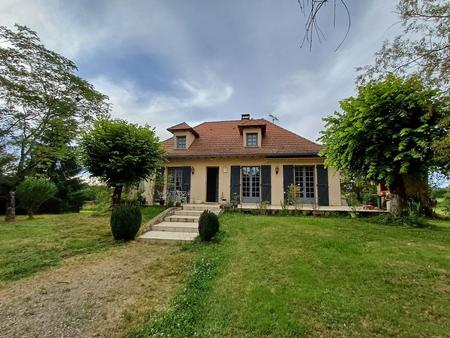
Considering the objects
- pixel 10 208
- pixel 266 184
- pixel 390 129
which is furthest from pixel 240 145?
pixel 10 208

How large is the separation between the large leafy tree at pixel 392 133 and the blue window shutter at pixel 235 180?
5.26 metres

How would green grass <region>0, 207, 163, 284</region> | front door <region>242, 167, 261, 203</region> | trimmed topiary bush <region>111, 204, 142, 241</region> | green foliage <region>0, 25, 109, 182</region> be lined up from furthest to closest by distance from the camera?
front door <region>242, 167, 261, 203</region>
green foliage <region>0, 25, 109, 182</region>
trimmed topiary bush <region>111, 204, 142, 241</region>
green grass <region>0, 207, 163, 284</region>

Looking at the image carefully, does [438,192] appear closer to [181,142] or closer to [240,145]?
[240,145]

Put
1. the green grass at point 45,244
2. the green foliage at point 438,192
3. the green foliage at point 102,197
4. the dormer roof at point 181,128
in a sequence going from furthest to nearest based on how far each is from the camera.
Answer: the dormer roof at point 181,128, the green foliage at point 438,192, the green foliage at point 102,197, the green grass at point 45,244

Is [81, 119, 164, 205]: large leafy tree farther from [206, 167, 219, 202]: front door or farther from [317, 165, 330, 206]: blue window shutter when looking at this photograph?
[317, 165, 330, 206]: blue window shutter

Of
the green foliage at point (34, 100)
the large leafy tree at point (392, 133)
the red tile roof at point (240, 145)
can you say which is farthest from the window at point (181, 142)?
the large leafy tree at point (392, 133)

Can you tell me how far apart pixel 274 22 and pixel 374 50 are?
10.0 feet

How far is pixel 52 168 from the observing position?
14.7m

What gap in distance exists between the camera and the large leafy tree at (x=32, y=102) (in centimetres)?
950

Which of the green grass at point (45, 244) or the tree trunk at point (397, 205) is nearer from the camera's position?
the green grass at point (45, 244)

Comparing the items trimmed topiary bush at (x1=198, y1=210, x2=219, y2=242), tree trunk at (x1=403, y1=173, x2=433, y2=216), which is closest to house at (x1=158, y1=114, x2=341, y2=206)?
tree trunk at (x1=403, y1=173, x2=433, y2=216)

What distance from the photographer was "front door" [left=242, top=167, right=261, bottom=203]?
482 inches

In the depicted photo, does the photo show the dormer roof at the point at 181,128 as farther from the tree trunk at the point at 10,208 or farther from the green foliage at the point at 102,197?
the tree trunk at the point at 10,208

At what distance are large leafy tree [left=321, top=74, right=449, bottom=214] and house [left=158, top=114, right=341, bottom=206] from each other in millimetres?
3437
